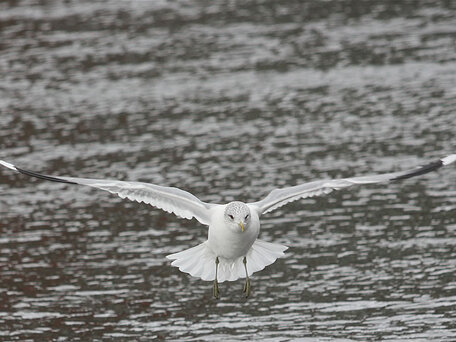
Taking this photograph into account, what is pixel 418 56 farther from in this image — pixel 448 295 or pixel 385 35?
pixel 448 295

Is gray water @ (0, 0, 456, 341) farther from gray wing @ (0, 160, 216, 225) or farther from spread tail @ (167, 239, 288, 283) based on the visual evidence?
gray wing @ (0, 160, 216, 225)

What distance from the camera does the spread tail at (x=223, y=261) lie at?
1554 centimetres

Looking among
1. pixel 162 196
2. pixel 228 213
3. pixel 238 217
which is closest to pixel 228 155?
pixel 162 196

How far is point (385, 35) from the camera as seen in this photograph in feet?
121

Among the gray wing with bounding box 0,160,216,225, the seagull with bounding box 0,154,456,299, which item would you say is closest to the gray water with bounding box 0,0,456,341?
the seagull with bounding box 0,154,456,299

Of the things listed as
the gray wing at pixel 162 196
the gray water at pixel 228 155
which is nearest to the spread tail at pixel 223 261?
the gray wing at pixel 162 196

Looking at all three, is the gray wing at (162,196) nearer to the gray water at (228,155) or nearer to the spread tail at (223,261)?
the spread tail at (223,261)

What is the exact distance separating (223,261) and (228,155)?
1069cm

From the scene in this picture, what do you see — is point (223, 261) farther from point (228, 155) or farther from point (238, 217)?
point (228, 155)

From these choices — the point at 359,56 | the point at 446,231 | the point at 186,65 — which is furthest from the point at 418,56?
the point at 446,231

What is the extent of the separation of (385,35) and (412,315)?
21.1m

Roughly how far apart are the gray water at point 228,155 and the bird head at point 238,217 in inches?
103

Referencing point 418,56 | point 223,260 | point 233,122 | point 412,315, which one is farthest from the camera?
point 418,56

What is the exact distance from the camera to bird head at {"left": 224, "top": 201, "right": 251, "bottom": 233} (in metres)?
14.4
